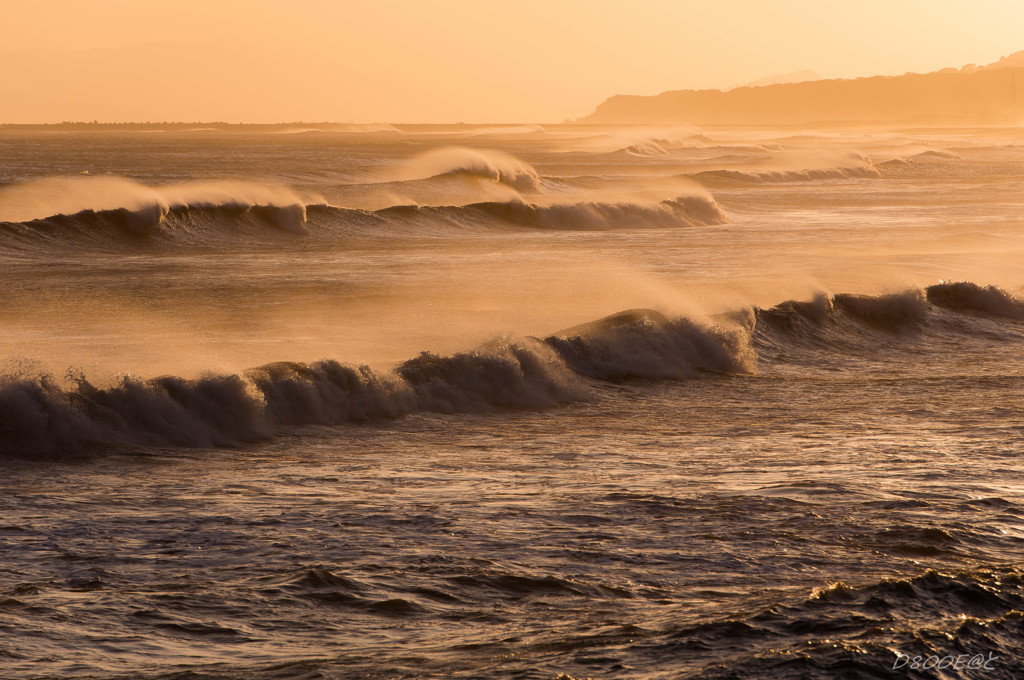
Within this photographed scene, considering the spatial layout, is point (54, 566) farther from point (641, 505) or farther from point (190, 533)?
point (641, 505)

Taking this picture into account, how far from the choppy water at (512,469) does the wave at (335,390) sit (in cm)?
3

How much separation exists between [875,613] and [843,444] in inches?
172

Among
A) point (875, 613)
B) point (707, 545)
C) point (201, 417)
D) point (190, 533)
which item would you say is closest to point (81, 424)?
point (201, 417)

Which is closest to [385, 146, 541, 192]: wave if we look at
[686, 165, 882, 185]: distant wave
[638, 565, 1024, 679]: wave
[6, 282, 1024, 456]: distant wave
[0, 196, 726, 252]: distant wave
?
[686, 165, 882, 185]: distant wave

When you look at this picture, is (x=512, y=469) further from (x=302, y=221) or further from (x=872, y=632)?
(x=302, y=221)

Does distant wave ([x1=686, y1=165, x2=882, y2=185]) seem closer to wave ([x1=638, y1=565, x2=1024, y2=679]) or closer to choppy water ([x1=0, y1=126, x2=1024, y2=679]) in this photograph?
choppy water ([x1=0, y1=126, x2=1024, y2=679])

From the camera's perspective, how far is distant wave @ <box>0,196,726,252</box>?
89.8 ft

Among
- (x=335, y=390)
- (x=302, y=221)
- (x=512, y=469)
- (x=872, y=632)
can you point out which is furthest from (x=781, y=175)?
(x=872, y=632)

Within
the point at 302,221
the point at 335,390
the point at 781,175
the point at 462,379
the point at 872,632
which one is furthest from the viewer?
the point at 781,175

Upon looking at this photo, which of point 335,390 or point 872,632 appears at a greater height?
point 335,390

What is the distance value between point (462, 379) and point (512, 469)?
10.5 ft

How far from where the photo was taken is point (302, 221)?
31359mm

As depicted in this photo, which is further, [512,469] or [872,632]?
[512,469]

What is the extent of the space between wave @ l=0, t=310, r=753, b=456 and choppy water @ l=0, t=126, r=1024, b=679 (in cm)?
3
